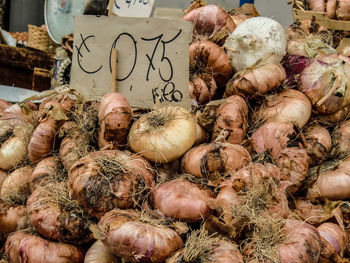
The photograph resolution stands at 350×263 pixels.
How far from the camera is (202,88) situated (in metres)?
1.63

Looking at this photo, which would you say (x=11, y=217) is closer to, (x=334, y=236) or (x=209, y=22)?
(x=334, y=236)

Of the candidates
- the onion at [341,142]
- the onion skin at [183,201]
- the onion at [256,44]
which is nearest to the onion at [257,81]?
the onion at [256,44]

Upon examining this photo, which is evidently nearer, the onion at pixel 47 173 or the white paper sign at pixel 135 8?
the onion at pixel 47 173

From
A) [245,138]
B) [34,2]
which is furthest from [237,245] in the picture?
[34,2]

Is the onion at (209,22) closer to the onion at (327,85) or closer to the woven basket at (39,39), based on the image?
the onion at (327,85)

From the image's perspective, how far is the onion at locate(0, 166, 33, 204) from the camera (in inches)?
59.7

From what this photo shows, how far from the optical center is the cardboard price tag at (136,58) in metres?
1.57

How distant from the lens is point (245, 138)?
56.6 inches

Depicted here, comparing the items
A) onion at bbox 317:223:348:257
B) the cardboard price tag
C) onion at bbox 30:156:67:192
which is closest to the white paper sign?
the cardboard price tag

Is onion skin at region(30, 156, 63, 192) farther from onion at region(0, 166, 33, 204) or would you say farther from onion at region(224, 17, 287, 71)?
onion at region(224, 17, 287, 71)

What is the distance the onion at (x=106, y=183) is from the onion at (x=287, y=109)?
1.79 ft

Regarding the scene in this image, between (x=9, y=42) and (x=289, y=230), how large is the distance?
3.68 meters

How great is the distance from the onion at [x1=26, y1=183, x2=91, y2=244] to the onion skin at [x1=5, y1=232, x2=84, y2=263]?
0.02m

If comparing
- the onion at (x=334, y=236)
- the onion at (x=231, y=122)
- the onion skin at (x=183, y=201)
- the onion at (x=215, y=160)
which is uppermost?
the onion at (x=231, y=122)
